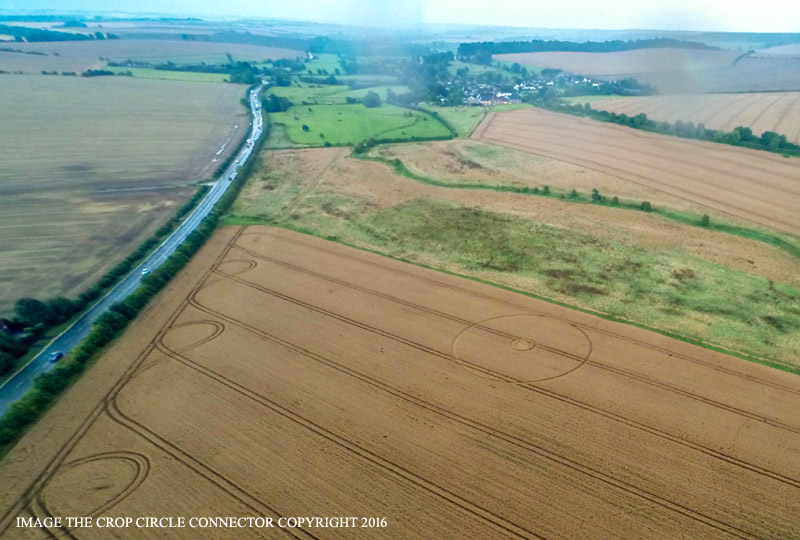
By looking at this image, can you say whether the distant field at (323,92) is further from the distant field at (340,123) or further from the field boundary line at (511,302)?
the field boundary line at (511,302)

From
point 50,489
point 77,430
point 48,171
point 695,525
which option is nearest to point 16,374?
point 77,430

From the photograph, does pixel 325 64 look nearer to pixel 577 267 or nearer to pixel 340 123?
pixel 340 123

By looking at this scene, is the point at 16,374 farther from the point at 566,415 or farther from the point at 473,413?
the point at 566,415

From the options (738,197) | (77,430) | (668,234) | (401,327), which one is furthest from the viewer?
(738,197)

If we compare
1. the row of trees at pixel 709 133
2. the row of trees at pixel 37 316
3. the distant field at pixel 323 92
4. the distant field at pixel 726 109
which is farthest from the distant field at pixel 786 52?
the row of trees at pixel 37 316

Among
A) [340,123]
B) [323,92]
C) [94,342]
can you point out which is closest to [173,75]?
[323,92]

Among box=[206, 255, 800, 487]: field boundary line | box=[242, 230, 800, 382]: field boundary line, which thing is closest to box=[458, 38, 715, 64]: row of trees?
box=[242, 230, 800, 382]: field boundary line

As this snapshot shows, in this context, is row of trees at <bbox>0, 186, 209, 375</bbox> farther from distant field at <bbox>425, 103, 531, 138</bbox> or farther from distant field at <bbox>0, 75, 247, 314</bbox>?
distant field at <bbox>425, 103, 531, 138</bbox>
